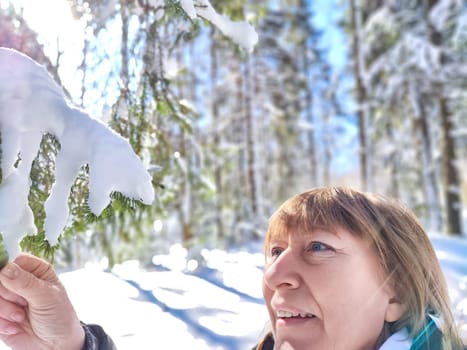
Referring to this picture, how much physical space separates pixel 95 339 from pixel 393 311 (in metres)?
1.15

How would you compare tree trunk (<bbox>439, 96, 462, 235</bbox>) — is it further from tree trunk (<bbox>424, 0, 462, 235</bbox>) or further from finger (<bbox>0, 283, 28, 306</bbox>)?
finger (<bbox>0, 283, 28, 306</bbox>)

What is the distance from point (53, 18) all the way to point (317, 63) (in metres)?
24.1

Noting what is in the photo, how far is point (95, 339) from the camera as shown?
1740 mm

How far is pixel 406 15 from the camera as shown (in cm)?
1366

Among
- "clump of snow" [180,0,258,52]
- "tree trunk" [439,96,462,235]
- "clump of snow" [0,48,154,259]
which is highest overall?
"clump of snow" [180,0,258,52]

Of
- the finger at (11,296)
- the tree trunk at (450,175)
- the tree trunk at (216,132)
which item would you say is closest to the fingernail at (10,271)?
the finger at (11,296)

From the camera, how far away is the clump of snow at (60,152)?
107 cm

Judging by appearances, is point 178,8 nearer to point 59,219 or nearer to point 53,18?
point 53,18

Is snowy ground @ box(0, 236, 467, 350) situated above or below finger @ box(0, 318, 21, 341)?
below

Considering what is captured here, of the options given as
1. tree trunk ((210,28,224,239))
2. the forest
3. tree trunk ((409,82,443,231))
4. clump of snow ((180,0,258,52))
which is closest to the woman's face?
the forest

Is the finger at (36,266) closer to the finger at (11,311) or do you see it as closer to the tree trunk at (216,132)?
the finger at (11,311)

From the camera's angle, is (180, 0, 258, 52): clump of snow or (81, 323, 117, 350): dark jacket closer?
(81, 323, 117, 350): dark jacket

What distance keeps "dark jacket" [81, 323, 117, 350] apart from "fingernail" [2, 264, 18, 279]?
46cm

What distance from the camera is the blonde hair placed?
1.59 metres
